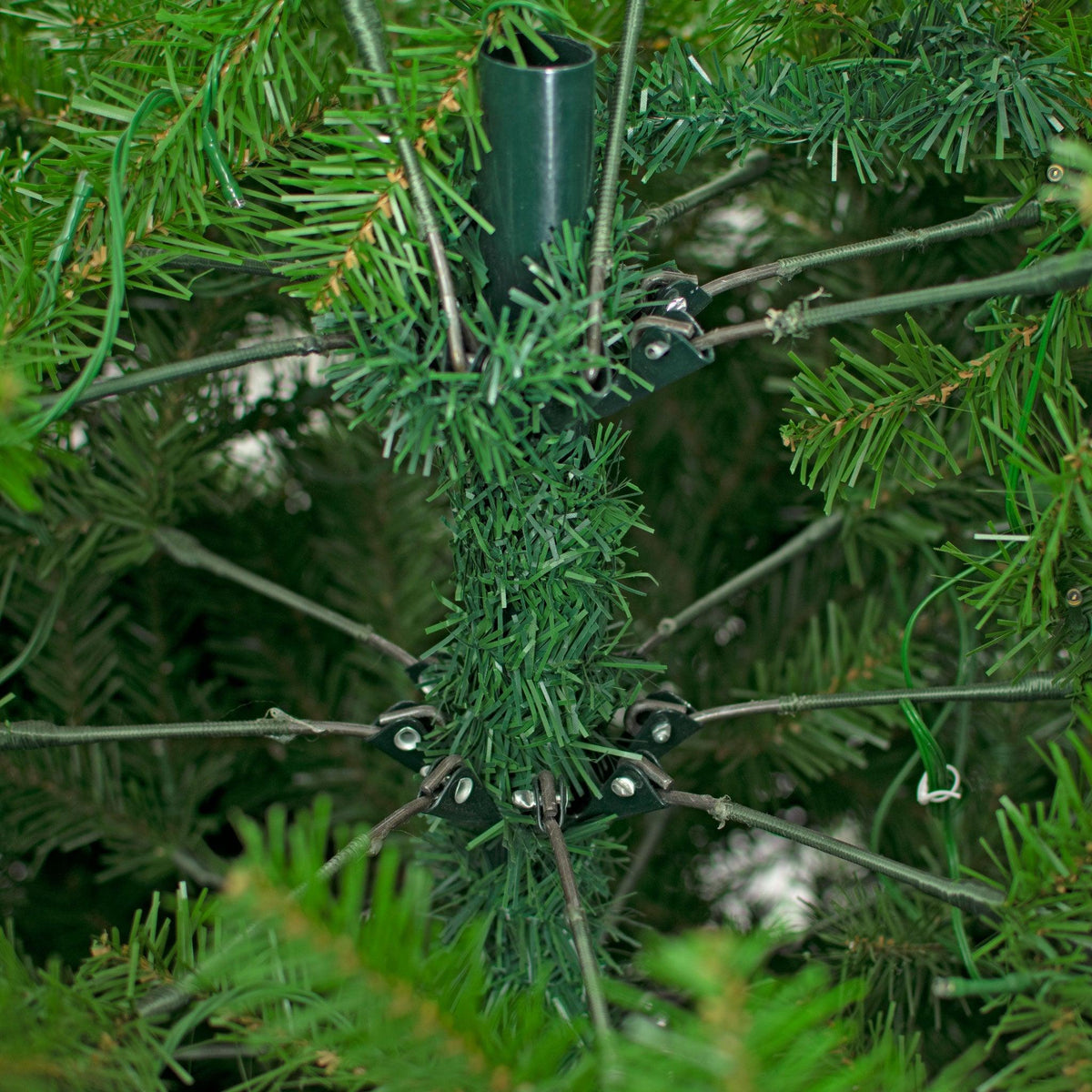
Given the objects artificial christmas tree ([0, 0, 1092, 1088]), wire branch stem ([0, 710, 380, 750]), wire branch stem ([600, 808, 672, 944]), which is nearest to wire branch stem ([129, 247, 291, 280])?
artificial christmas tree ([0, 0, 1092, 1088])

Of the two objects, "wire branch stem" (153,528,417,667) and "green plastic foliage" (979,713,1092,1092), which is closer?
"green plastic foliage" (979,713,1092,1092)

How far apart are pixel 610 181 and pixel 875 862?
5.8 inches

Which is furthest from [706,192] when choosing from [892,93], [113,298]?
[113,298]

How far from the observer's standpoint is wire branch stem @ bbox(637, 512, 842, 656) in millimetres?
270

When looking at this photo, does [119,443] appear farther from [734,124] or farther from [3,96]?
[734,124]

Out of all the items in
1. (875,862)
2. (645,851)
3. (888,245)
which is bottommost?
(645,851)

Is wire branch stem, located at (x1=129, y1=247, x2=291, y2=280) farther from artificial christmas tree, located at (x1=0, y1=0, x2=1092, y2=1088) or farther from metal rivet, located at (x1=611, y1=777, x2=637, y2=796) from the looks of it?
metal rivet, located at (x1=611, y1=777, x2=637, y2=796)

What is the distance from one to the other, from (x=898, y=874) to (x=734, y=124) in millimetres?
173

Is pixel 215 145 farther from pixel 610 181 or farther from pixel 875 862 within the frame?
pixel 875 862

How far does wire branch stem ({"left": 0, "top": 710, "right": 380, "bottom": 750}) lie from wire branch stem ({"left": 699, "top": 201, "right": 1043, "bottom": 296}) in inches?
5.2

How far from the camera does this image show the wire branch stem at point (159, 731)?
0.71 feet

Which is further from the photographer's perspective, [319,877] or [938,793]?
[938,793]

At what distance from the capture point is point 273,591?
0.86ft

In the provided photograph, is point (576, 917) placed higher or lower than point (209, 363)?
lower
